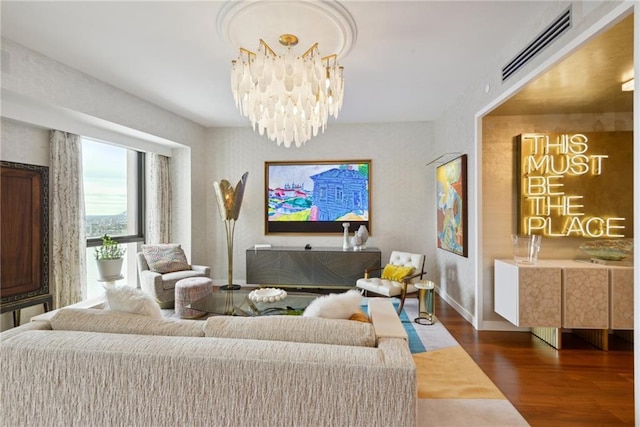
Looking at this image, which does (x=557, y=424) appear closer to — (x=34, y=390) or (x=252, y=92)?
(x=34, y=390)

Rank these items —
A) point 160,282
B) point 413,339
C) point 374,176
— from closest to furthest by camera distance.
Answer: point 413,339
point 160,282
point 374,176

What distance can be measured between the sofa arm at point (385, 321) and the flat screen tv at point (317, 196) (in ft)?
10.3

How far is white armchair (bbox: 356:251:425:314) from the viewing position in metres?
3.96

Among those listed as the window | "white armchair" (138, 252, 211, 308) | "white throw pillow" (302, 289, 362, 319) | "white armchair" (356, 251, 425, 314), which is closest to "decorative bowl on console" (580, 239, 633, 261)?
"white armchair" (356, 251, 425, 314)

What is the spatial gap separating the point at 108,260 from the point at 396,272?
12.2 feet

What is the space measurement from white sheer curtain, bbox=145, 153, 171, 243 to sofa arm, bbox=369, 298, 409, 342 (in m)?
4.01

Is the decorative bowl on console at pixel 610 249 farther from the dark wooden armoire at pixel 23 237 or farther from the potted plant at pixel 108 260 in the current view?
the dark wooden armoire at pixel 23 237

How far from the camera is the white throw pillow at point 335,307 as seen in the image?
1.81 meters

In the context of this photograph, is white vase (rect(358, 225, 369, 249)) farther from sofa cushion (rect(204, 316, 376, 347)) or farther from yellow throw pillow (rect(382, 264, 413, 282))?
sofa cushion (rect(204, 316, 376, 347))

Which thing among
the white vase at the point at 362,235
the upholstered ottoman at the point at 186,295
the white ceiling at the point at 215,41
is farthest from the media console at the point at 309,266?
the white ceiling at the point at 215,41

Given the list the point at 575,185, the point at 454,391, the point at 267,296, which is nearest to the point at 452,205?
the point at 575,185

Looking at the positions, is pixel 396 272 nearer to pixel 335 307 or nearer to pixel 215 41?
pixel 335 307

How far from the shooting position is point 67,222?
360 cm

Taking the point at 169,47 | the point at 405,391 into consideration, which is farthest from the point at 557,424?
the point at 169,47
